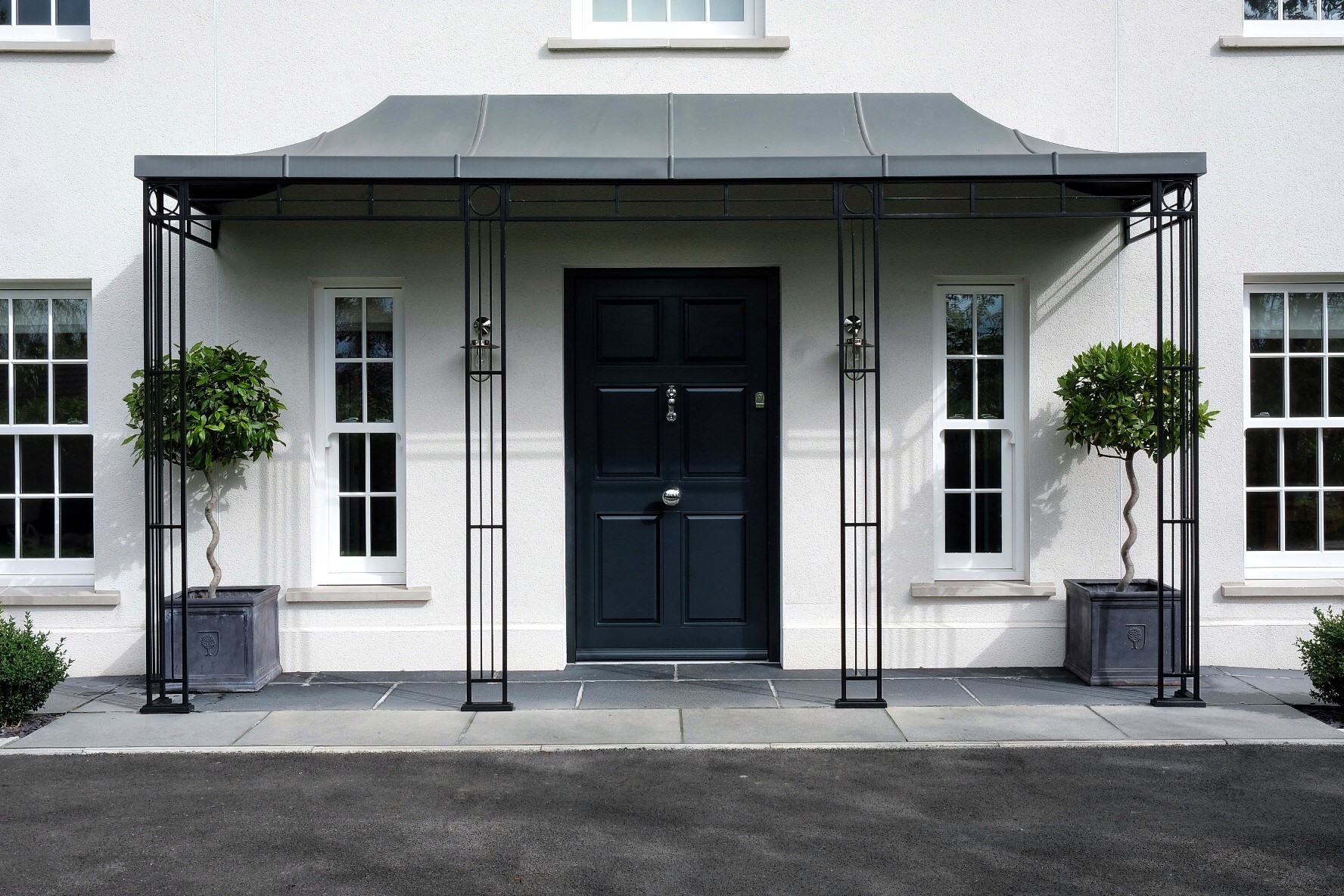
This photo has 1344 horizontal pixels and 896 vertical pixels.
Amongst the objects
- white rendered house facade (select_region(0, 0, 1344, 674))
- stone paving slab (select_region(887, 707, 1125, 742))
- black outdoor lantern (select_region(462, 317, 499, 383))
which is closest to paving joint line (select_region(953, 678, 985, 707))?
stone paving slab (select_region(887, 707, 1125, 742))

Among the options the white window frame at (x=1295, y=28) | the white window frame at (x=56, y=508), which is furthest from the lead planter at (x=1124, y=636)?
the white window frame at (x=56, y=508)

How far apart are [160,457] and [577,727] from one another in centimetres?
290

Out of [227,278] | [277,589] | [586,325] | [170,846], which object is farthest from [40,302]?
[170,846]

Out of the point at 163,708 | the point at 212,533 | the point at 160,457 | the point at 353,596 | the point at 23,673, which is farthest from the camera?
the point at 353,596

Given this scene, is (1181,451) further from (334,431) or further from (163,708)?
(163,708)

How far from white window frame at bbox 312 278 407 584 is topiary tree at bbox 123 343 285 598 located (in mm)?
490

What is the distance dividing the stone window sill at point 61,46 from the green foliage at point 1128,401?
6.67m

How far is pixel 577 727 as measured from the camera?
19.5ft

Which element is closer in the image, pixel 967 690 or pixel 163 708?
pixel 163 708

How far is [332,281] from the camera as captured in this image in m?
7.34

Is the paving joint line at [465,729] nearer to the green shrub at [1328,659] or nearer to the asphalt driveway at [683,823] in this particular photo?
the asphalt driveway at [683,823]

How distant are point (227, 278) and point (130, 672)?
2703mm

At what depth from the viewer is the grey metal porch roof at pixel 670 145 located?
603cm

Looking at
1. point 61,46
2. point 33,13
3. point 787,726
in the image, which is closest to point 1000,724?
point 787,726
